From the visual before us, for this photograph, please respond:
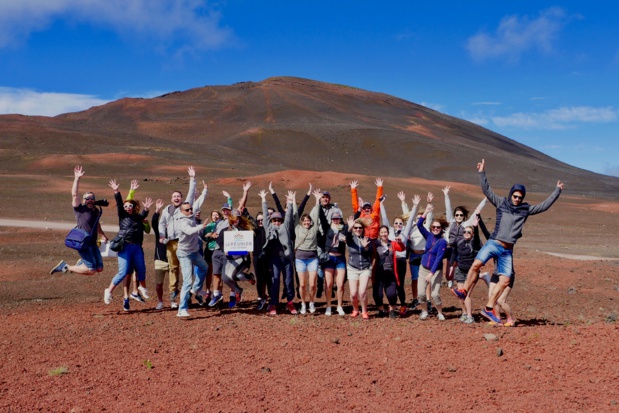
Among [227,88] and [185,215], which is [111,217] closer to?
[185,215]

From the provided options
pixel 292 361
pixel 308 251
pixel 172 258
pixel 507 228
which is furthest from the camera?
pixel 172 258

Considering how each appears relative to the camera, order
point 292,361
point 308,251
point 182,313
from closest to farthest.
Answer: point 292,361 < point 182,313 < point 308,251

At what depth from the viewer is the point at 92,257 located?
9305mm

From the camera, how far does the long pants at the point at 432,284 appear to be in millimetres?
8922

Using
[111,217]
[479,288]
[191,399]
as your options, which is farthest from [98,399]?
[111,217]

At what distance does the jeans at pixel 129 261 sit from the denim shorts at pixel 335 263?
284cm

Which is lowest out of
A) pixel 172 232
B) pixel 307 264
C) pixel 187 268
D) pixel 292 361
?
pixel 292 361

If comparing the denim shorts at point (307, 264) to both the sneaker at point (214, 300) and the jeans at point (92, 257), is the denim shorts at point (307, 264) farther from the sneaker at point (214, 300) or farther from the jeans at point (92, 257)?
the jeans at point (92, 257)

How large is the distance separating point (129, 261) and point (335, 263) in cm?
312

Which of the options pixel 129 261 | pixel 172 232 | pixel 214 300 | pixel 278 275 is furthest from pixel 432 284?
pixel 129 261

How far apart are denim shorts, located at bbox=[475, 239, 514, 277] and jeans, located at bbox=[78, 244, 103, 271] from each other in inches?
219

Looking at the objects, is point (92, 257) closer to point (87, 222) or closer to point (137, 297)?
point (87, 222)

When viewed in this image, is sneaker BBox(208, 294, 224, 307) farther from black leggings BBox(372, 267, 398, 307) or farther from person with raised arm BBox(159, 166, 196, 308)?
black leggings BBox(372, 267, 398, 307)

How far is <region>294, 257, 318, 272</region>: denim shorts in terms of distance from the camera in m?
9.14
